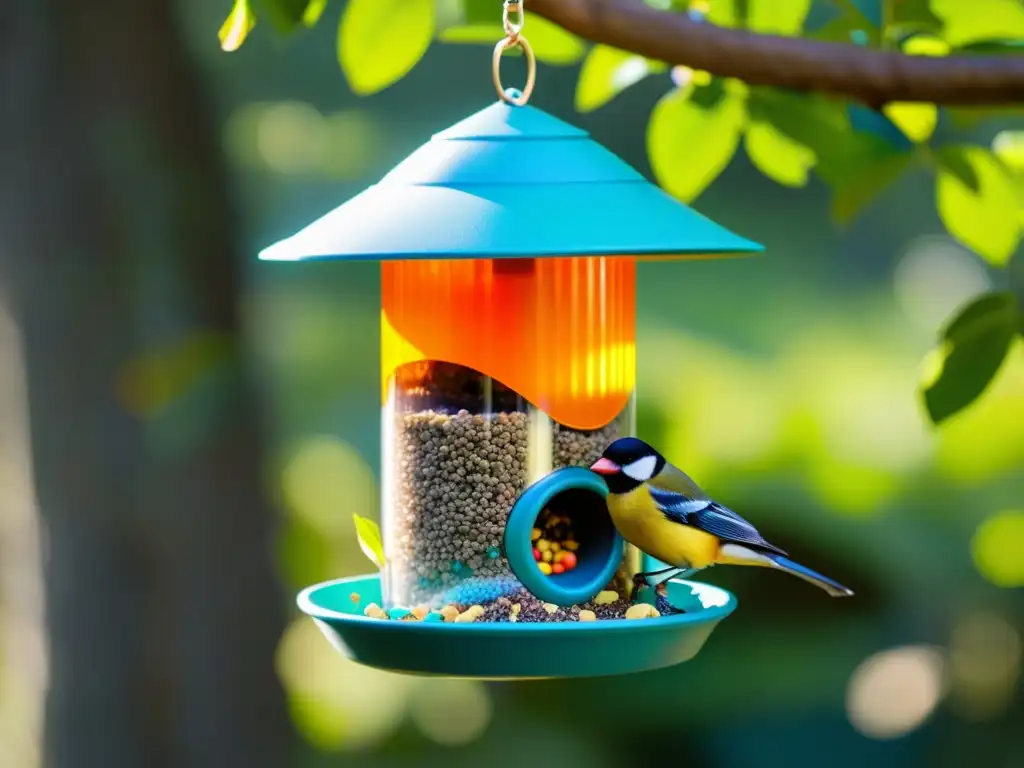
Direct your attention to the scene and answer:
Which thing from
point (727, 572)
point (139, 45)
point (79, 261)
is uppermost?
point (139, 45)

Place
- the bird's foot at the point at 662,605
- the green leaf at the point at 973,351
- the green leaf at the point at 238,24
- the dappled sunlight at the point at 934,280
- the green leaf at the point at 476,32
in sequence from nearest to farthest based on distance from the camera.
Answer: the green leaf at the point at 238,24 → the green leaf at the point at 973,351 → the green leaf at the point at 476,32 → the bird's foot at the point at 662,605 → the dappled sunlight at the point at 934,280

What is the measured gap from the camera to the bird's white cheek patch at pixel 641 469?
3031 mm

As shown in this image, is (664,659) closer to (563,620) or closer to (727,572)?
(563,620)

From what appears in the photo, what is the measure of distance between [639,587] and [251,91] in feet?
21.6

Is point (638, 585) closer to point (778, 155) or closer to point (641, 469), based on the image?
point (641, 469)

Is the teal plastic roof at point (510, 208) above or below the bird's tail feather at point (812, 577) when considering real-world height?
above

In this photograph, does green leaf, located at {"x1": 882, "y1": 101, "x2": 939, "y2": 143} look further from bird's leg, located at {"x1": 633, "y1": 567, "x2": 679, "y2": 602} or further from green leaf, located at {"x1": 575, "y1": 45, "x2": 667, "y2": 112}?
bird's leg, located at {"x1": 633, "y1": 567, "x2": 679, "y2": 602}

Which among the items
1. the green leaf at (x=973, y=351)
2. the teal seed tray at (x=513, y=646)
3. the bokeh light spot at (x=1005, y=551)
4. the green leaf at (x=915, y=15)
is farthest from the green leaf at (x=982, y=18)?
the bokeh light spot at (x=1005, y=551)

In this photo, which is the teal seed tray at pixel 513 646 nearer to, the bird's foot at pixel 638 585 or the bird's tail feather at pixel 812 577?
the bird's tail feather at pixel 812 577

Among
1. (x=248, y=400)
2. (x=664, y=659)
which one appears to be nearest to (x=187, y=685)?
(x=248, y=400)

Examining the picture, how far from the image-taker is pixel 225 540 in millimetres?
6156

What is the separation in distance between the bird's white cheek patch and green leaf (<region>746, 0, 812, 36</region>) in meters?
0.85

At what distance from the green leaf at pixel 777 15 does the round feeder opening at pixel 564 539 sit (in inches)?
36.7

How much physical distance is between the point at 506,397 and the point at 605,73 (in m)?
0.75
